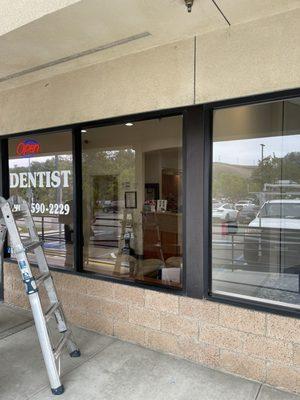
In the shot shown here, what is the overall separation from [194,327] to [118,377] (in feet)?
2.47

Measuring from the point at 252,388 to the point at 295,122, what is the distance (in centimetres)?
365

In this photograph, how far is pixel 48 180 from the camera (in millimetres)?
4250

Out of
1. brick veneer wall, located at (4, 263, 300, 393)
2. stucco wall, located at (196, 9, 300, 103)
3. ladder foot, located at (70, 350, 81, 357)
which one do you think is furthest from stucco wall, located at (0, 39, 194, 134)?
ladder foot, located at (70, 350, 81, 357)

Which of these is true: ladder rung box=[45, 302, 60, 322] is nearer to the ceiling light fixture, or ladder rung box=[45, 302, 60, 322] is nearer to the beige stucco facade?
the beige stucco facade

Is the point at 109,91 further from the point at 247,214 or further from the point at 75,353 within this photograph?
the point at 247,214

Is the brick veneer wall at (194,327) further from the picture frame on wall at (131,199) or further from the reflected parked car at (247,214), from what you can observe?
the picture frame on wall at (131,199)

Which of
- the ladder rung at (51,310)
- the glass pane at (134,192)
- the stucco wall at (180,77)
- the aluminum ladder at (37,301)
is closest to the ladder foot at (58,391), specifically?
the aluminum ladder at (37,301)

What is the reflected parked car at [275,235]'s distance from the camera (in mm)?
4980

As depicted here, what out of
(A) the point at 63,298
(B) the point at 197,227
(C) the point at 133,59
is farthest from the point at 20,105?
(B) the point at 197,227

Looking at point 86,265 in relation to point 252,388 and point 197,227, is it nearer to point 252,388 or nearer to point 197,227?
point 197,227

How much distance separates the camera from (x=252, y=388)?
2600 millimetres

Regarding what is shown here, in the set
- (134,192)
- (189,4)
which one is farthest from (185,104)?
(134,192)

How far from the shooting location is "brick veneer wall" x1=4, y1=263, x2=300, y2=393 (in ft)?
8.52

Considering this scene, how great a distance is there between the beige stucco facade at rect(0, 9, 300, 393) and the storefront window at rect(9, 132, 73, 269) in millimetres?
438
